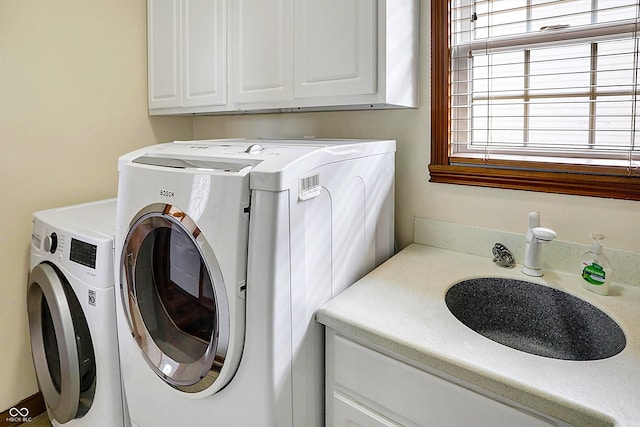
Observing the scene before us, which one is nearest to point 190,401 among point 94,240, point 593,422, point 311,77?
point 94,240

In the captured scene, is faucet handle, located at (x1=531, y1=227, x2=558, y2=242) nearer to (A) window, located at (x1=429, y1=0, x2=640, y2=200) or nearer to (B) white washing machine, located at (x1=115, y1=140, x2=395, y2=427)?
(A) window, located at (x1=429, y1=0, x2=640, y2=200)

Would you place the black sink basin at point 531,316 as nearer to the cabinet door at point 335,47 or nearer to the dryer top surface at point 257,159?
the dryer top surface at point 257,159

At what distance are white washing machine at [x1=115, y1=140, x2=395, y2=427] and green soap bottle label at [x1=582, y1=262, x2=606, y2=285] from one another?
2.27 feet

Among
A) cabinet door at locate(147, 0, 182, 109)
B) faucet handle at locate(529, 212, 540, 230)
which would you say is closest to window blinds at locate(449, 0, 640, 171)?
faucet handle at locate(529, 212, 540, 230)

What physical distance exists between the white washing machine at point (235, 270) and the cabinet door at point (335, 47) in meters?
0.25

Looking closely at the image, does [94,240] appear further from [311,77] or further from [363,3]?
[363,3]

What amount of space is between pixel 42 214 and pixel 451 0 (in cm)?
192

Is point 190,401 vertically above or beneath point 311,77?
beneath

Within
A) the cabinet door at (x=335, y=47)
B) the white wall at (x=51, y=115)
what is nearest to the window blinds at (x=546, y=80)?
the cabinet door at (x=335, y=47)

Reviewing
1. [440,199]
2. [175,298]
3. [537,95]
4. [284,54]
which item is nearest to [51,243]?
[175,298]

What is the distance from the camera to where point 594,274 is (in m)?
1.23

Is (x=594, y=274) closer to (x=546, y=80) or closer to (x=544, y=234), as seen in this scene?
(x=544, y=234)

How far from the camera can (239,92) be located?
181cm

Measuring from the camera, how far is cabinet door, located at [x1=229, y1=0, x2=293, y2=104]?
1.60 metres
